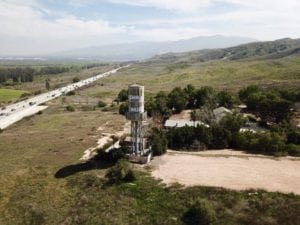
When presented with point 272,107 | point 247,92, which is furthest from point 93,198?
point 247,92

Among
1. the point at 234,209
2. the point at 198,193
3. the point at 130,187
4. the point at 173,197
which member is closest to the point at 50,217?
the point at 130,187

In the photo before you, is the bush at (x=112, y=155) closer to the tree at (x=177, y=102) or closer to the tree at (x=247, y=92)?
the tree at (x=177, y=102)

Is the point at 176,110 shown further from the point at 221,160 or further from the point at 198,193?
the point at 198,193

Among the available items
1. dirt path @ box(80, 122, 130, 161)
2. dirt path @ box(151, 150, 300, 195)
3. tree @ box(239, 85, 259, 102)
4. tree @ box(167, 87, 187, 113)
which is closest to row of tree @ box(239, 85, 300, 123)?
tree @ box(239, 85, 259, 102)

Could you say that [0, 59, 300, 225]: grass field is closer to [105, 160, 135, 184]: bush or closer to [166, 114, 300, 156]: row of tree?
[105, 160, 135, 184]: bush

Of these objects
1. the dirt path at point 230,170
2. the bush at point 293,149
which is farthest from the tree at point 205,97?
the dirt path at point 230,170

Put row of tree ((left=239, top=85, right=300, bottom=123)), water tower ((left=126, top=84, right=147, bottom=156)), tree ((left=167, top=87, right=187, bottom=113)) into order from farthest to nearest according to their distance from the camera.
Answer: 1. tree ((left=167, top=87, right=187, bottom=113))
2. row of tree ((left=239, top=85, right=300, bottom=123))
3. water tower ((left=126, top=84, right=147, bottom=156))
